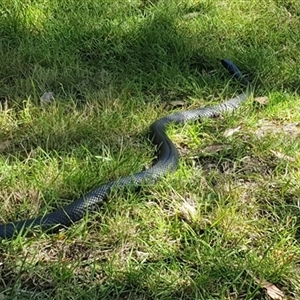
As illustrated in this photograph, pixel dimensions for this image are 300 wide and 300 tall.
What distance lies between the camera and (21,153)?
2.74m

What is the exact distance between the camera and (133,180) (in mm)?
2484

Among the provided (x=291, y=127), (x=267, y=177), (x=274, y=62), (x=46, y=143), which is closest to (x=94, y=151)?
(x=46, y=143)

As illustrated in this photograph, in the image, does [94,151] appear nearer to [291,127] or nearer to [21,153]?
[21,153]

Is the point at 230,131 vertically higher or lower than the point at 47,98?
lower

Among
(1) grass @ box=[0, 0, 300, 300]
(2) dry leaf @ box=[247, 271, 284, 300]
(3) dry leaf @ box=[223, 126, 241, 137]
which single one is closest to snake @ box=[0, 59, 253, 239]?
(1) grass @ box=[0, 0, 300, 300]

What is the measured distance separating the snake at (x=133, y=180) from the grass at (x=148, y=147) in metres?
0.03

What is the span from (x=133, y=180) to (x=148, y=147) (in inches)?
14.7

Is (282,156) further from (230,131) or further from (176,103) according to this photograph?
(176,103)

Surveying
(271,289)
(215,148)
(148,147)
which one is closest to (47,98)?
(148,147)

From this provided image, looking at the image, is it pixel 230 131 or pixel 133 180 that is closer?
pixel 133 180

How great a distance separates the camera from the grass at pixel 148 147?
6.88 feet

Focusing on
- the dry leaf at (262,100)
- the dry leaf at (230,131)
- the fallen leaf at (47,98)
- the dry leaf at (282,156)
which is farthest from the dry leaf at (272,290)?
the fallen leaf at (47,98)

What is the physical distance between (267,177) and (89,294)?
1.02 m

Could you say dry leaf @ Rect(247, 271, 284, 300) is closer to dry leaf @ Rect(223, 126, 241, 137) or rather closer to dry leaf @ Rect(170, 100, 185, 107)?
dry leaf @ Rect(223, 126, 241, 137)
